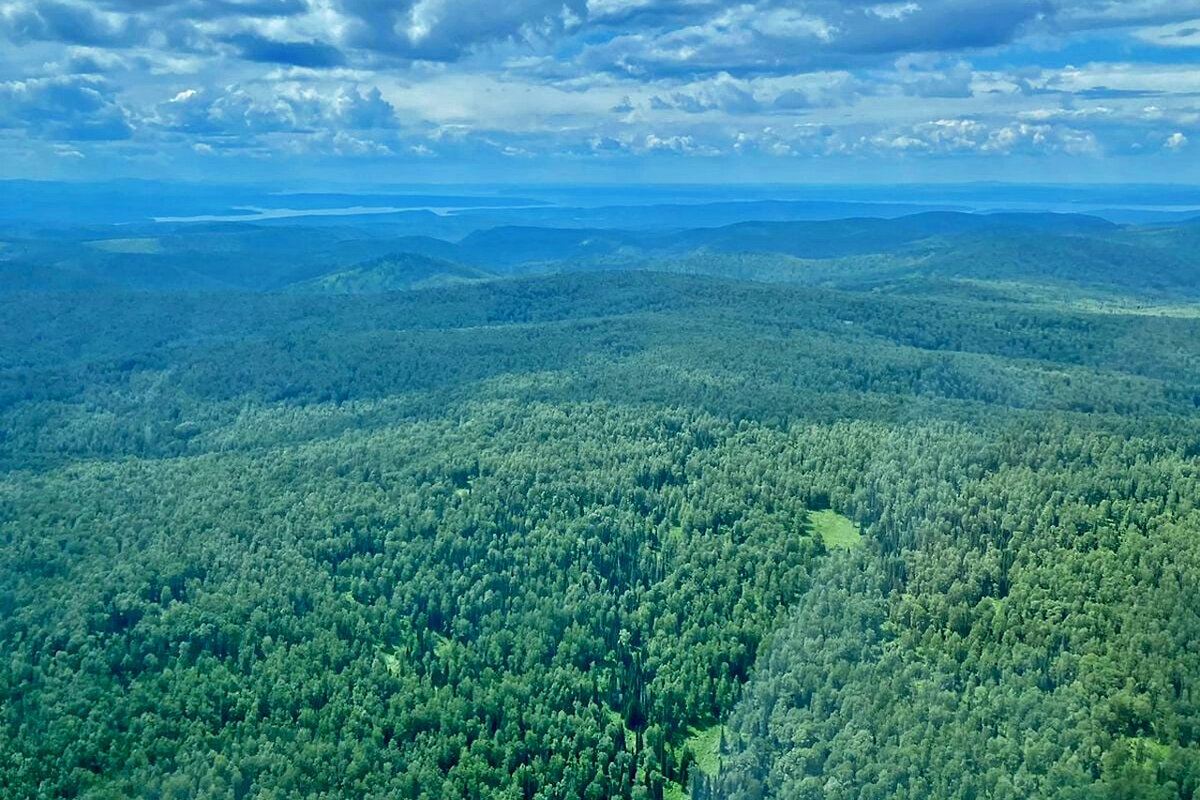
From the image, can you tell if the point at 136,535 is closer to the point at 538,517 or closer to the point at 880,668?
the point at 538,517

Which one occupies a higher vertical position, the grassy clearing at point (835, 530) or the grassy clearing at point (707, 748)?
the grassy clearing at point (835, 530)

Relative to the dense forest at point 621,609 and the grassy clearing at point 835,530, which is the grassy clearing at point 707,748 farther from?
the grassy clearing at point 835,530

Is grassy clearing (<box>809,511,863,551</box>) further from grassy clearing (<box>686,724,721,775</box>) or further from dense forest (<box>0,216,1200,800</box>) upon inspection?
grassy clearing (<box>686,724,721,775</box>)

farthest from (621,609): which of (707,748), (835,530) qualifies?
(835,530)

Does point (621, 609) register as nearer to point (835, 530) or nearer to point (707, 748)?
point (707, 748)

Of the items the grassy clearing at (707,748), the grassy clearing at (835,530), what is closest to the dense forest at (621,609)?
the grassy clearing at (707,748)

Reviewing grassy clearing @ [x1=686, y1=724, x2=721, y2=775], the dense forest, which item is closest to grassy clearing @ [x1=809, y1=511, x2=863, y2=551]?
the dense forest

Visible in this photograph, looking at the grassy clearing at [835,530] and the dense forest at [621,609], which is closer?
the dense forest at [621,609]

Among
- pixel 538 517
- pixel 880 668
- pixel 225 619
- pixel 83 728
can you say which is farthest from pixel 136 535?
pixel 880 668

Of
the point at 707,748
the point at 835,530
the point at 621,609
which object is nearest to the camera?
the point at 707,748
